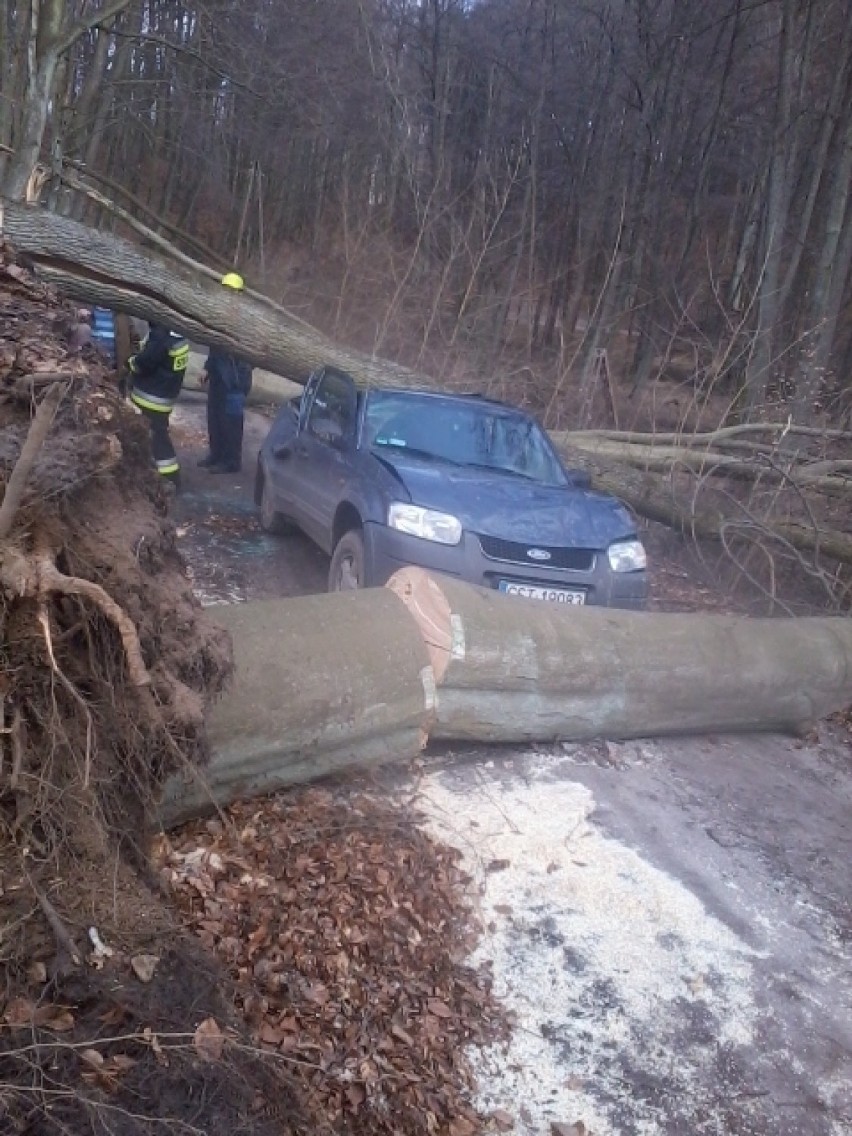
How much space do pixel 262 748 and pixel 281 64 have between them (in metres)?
16.6

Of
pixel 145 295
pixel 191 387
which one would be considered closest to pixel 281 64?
pixel 191 387

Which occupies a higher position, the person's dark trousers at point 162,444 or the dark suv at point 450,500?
the dark suv at point 450,500

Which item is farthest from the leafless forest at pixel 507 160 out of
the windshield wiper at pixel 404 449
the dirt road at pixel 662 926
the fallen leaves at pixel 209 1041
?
the fallen leaves at pixel 209 1041

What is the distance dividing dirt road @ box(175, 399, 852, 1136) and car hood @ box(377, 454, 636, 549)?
51.9 inches

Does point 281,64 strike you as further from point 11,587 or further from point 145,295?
point 11,587

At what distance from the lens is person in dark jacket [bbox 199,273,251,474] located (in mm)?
9969

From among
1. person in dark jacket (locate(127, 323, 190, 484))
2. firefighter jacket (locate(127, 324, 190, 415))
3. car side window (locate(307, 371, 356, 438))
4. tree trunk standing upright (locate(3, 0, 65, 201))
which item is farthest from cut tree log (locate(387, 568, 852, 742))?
tree trunk standing upright (locate(3, 0, 65, 201))

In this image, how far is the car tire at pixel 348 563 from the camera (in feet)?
20.4

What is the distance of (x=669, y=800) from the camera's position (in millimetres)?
5223

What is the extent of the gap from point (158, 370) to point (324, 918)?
5.93m

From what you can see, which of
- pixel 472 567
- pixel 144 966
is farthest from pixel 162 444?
pixel 144 966

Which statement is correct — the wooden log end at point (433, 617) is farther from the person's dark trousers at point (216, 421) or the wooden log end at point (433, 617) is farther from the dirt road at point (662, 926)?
the person's dark trousers at point (216, 421)

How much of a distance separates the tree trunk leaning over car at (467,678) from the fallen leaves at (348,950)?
300mm

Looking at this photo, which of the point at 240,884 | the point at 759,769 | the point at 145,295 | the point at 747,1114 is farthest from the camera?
the point at 145,295
